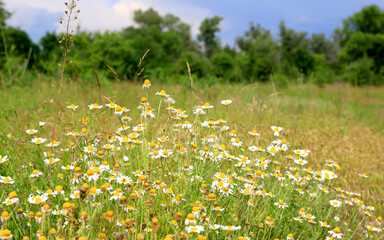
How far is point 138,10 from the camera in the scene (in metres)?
49.8

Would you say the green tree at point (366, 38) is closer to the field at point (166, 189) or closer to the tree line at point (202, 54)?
the tree line at point (202, 54)

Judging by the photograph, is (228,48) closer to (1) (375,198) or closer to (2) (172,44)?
(2) (172,44)

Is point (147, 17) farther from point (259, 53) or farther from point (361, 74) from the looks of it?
point (361, 74)

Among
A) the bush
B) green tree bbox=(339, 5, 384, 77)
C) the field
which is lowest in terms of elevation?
the field

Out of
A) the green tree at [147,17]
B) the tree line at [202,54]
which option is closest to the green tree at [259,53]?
the tree line at [202,54]

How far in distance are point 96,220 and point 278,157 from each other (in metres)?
3.24

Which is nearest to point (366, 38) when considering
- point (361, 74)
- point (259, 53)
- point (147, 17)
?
point (361, 74)

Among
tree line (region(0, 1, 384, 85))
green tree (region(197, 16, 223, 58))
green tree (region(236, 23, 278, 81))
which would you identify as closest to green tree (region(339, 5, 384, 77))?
tree line (region(0, 1, 384, 85))

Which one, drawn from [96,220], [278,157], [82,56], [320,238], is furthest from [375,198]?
[82,56]

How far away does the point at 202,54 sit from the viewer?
34.6 meters

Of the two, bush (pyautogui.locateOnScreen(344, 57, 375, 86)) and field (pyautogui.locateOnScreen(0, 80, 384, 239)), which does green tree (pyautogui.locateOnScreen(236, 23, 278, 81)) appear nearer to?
field (pyautogui.locateOnScreen(0, 80, 384, 239))

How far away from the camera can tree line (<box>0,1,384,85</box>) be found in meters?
10.4

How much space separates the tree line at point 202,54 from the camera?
1038 centimetres

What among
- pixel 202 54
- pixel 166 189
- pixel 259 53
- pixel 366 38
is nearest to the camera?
pixel 166 189
